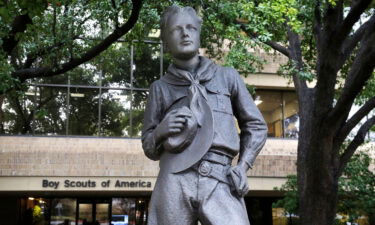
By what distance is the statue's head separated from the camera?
4152 millimetres

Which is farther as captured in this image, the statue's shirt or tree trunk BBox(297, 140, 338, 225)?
tree trunk BBox(297, 140, 338, 225)

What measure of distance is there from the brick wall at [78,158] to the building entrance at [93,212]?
4977 millimetres

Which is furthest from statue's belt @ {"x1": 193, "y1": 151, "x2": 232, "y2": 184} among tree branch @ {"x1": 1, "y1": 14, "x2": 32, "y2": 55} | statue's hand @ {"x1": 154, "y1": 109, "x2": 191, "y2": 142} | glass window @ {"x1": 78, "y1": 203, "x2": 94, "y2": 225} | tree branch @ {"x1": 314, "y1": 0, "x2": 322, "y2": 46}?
glass window @ {"x1": 78, "y1": 203, "x2": 94, "y2": 225}

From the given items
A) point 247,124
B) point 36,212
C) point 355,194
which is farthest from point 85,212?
point 247,124

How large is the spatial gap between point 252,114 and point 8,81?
6.07 m

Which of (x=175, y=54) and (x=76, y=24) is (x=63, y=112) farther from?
(x=175, y=54)

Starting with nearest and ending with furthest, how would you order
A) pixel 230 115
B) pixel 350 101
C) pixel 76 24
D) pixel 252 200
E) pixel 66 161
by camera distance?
pixel 230 115 → pixel 350 101 → pixel 76 24 → pixel 66 161 → pixel 252 200

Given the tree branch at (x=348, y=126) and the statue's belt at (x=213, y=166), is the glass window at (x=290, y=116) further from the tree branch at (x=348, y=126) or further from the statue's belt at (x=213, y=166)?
the statue's belt at (x=213, y=166)

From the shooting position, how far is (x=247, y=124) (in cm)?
418

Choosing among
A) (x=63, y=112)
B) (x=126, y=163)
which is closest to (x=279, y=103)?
(x=126, y=163)

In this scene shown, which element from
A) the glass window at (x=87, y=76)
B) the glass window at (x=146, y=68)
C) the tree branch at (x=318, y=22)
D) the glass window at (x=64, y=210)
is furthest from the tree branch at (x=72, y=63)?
the glass window at (x=64, y=210)

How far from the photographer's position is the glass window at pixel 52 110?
21097mm

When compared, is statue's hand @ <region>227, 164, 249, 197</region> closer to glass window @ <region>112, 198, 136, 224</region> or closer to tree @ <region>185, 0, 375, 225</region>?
tree @ <region>185, 0, 375, 225</region>

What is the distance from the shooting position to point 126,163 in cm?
2083
